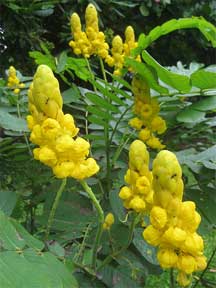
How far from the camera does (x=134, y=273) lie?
40.7 inches

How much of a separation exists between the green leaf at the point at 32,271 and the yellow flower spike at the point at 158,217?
0.54 feet

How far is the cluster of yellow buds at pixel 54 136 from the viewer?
78cm

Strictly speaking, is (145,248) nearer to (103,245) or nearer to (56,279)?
(103,245)

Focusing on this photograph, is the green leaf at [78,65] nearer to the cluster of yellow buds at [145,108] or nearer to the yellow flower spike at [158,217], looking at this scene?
the cluster of yellow buds at [145,108]

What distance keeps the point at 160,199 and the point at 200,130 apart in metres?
0.66

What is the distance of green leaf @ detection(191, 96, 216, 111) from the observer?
112 centimetres

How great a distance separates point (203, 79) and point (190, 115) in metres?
0.12

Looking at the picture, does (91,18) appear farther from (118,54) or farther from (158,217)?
(158,217)

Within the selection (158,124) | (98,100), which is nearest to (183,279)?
(158,124)

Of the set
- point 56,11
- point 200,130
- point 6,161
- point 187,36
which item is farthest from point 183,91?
point 187,36

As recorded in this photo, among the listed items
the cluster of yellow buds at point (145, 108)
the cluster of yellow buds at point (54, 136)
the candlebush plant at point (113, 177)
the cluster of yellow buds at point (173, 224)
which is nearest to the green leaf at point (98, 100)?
the candlebush plant at point (113, 177)

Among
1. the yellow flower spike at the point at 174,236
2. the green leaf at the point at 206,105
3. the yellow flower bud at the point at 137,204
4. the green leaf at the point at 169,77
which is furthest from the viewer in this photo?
the green leaf at the point at 206,105

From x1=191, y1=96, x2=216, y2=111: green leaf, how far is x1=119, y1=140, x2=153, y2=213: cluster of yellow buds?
34cm

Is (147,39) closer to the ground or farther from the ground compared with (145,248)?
farther from the ground
